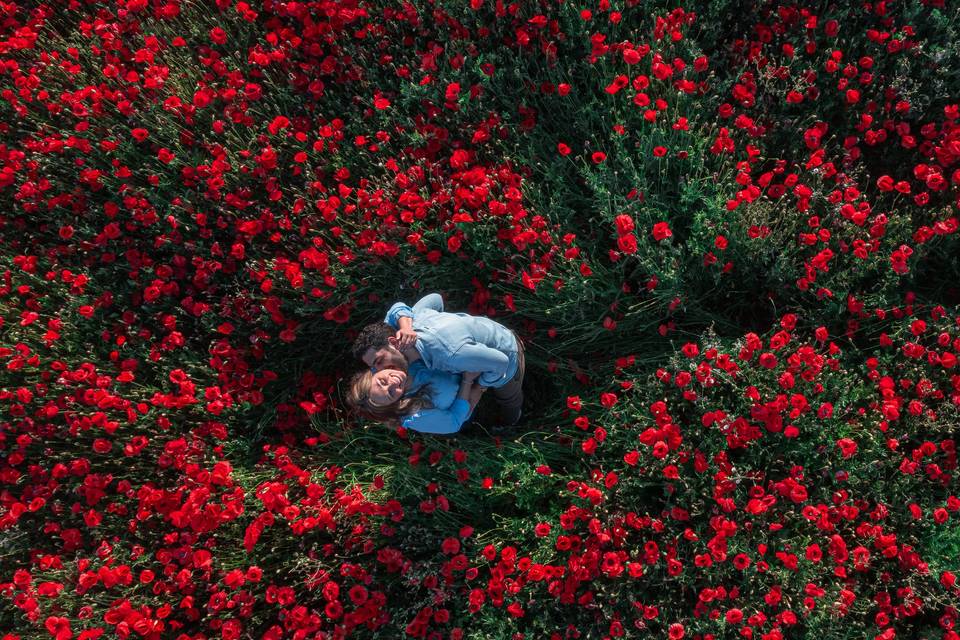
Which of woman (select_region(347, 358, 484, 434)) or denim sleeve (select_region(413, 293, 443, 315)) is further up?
denim sleeve (select_region(413, 293, 443, 315))

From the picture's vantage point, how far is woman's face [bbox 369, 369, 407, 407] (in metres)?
2.33

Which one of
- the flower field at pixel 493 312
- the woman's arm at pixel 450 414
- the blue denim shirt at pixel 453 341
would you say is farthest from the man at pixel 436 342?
the flower field at pixel 493 312

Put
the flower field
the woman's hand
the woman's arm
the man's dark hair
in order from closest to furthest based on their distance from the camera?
the man's dark hair → the woman's arm → the woman's hand → the flower field

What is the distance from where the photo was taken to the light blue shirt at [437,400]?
2643 mm

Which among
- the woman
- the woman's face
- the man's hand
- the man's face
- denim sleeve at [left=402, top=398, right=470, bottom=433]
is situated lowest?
denim sleeve at [left=402, top=398, right=470, bottom=433]

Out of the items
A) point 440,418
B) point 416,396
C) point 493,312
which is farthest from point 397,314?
point 493,312

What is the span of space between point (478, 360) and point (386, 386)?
460 millimetres

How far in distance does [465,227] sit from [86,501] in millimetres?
2686

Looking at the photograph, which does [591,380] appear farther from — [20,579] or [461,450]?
[20,579]

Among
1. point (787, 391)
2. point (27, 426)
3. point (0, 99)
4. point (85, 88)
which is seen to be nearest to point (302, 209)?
point (85, 88)

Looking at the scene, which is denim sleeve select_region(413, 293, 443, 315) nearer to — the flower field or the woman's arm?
the woman's arm

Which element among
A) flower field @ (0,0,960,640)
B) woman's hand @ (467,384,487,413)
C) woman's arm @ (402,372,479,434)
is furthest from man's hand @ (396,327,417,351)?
flower field @ (0,0,960,640)

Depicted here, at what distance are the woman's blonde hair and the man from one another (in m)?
0.09

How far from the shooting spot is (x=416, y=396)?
2.62m
